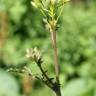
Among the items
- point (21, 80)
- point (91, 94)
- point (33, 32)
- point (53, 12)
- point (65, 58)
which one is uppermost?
point (33, 32)

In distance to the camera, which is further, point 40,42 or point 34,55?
point 40,42

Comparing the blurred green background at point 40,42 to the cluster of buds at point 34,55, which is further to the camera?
the blurred green background at point 40,42

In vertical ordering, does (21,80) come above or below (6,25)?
below

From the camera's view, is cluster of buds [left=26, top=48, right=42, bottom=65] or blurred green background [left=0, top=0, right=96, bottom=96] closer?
cluster of buds [left=26, top=48, right=42, bottom=65]

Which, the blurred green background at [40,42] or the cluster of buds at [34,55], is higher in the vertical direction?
the blurred green background at [40,42]

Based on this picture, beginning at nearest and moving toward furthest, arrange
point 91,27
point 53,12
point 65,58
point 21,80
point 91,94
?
point 53,12, point 91,94, point 21,80, point 65,58, point 91,27

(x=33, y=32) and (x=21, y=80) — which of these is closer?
(x=21, y=80)

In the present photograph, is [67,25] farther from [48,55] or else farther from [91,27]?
[48,55]

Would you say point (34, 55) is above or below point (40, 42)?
below

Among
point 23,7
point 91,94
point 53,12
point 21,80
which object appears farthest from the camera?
point 23,7

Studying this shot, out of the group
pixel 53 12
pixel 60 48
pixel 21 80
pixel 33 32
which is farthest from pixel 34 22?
pixel 53 12

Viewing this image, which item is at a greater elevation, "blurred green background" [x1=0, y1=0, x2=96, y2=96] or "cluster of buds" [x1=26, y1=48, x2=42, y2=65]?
"blurred green background" [x1=0, y1=0, x2=96, y2=96]
